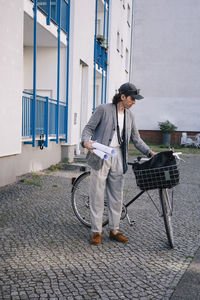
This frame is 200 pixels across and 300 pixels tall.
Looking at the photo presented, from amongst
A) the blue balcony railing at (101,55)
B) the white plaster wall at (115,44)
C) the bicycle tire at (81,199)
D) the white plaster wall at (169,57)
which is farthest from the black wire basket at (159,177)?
the white plaster wall at (169,57)

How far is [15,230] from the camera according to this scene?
4754 millimetres

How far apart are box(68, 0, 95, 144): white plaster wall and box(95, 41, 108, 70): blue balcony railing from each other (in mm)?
1308

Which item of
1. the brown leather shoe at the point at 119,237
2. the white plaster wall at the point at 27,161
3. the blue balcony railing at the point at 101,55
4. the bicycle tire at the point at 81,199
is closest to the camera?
the brown leather shoe at the point at 119,237

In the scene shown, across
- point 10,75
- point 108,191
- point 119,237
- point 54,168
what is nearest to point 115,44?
point 54,168

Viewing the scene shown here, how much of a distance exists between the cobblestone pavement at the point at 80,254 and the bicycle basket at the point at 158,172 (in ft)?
2.58

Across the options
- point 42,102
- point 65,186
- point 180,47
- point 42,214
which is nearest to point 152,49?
point 180,47

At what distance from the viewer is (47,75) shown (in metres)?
11.9

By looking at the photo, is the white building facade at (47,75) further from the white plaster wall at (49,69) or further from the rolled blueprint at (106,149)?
the rolled blueprint at (106,149)

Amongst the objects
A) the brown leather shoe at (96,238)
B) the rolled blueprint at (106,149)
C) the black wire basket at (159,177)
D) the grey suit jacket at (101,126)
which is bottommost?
the brown leather shoe at (96,238)

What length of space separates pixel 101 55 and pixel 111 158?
12179 millimetres

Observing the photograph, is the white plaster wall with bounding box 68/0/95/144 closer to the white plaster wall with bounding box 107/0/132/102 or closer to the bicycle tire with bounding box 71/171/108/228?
the white plaster wall with bounding box 107/0/132/102

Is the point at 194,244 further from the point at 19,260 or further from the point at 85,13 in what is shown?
the point at 85,13

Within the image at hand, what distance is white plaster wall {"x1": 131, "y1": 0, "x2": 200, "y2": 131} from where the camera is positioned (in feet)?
88.3

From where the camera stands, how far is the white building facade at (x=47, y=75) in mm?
7391
